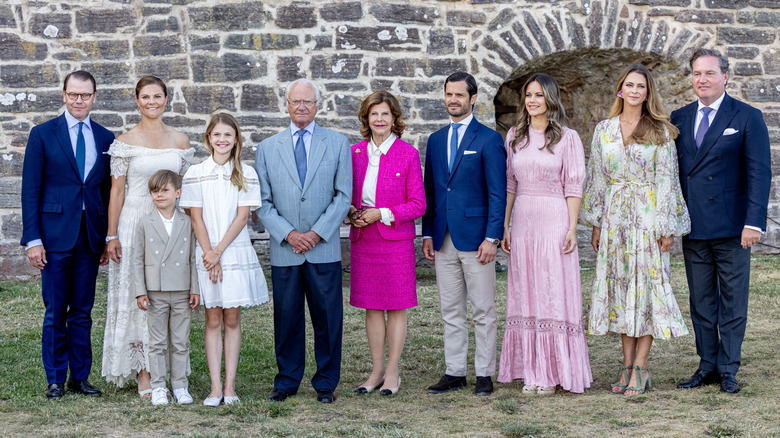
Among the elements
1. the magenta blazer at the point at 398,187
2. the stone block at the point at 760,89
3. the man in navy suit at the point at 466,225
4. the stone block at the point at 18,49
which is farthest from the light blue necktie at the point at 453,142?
the stone block at the point at 760,89

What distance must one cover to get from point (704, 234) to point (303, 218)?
6.96ft

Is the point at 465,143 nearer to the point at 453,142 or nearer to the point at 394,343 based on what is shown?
the point at 453,142

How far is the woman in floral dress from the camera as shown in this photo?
161 inches

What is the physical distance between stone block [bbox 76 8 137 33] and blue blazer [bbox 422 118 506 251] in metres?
4.41

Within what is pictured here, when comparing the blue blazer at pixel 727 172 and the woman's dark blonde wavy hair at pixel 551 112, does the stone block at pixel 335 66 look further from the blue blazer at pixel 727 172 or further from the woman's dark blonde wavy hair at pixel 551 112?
the blue blazer at pixel 727 172

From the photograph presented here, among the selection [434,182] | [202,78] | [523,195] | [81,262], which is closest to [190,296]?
[81,262]

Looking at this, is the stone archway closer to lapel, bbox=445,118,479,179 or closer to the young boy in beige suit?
lapel, bbox=445,118,479,179

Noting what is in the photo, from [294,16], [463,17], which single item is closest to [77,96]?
[294,16]

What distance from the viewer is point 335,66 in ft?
24.6

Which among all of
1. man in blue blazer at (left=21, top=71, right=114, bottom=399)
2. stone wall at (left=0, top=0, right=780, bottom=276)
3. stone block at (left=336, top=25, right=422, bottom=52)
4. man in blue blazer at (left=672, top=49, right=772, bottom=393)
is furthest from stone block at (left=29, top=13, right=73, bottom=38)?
man in blue blazer at (left=672, top=49, right=772, bottom=393)

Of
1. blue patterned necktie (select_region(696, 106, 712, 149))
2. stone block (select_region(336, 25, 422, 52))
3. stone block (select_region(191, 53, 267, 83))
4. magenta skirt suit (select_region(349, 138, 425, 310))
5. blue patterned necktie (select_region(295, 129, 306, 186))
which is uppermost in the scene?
stone block (select_region(336, 25, 422, 52))

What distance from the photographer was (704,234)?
13.6ft

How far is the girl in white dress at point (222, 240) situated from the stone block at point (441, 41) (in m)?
3.89

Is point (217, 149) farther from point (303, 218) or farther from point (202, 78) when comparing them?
point (202, 78)
